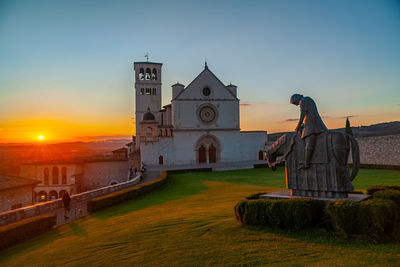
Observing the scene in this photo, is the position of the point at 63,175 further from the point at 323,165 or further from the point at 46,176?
the point at 323,165

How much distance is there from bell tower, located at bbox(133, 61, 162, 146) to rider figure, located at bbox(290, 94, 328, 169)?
40383mm

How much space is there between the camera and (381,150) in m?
29.7

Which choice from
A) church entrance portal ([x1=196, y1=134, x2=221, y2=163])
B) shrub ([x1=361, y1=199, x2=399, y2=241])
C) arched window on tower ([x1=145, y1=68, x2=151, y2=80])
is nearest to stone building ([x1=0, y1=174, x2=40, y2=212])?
shrub ([x1=361, y1=199, x2=399, y2=241])

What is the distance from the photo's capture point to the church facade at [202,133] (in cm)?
3806

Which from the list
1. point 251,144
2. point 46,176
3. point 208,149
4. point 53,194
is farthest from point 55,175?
point 251,144

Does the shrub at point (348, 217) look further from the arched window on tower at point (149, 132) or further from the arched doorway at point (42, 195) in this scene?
the arched doorway at point (42, 195)

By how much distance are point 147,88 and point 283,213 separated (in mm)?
43776

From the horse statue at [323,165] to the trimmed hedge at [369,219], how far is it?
4.49 ft

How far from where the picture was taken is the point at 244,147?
41.9m

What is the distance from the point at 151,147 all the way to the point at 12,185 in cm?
1909

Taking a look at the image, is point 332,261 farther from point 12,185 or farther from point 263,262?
point 12,185

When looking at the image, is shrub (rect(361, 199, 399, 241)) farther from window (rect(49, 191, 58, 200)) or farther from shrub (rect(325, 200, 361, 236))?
window (rect(49, 191, 58, 200))

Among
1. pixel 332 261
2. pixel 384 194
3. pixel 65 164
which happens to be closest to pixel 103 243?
pixel 332 261

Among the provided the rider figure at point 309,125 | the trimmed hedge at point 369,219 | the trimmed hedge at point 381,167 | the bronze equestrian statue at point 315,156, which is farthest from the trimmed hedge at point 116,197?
the trimmed hedge at point 381,167
